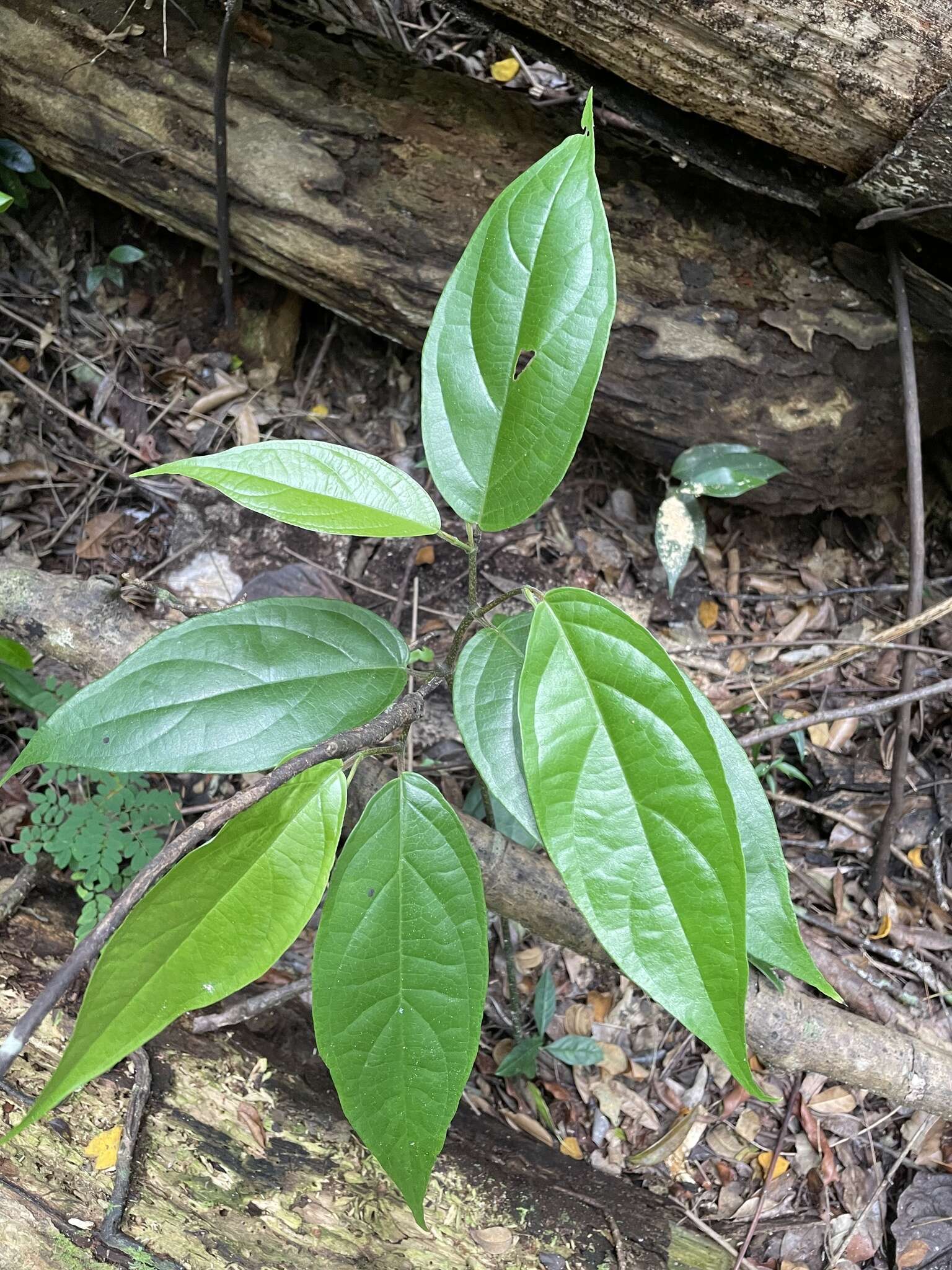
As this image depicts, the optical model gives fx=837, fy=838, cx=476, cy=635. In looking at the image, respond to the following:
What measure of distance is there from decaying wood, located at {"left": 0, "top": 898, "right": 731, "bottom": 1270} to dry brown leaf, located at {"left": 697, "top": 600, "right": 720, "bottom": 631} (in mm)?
1267

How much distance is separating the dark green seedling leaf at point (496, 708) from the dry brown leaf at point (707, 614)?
1.20 metres

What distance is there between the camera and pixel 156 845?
1599 millimetres

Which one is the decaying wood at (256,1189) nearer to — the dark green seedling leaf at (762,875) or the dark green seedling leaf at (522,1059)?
the dark green seedling leaf at (522,1059)

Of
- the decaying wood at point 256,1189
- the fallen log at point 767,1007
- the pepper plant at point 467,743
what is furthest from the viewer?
the fallen log at point 767,1007

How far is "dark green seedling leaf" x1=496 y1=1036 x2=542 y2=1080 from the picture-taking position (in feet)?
5.58

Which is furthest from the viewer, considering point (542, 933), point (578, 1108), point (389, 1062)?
point (578, 1108)

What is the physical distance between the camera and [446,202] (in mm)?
1833

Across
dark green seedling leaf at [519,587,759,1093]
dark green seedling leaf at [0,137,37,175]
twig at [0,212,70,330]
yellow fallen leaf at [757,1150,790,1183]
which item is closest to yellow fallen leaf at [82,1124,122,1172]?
dark green seedling leaf at [519,587,759,1093]

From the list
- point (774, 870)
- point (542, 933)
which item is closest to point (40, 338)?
point (542, 933)

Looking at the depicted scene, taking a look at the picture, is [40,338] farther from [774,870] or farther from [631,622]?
[774,870]

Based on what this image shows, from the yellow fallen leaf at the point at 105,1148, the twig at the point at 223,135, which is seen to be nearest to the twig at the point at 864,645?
the yellow fallen leaf at the point at 105,1148

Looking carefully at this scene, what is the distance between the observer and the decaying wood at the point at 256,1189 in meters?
1.25

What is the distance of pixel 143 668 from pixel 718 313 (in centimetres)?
147

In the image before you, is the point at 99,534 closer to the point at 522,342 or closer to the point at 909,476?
the point at 522,342
